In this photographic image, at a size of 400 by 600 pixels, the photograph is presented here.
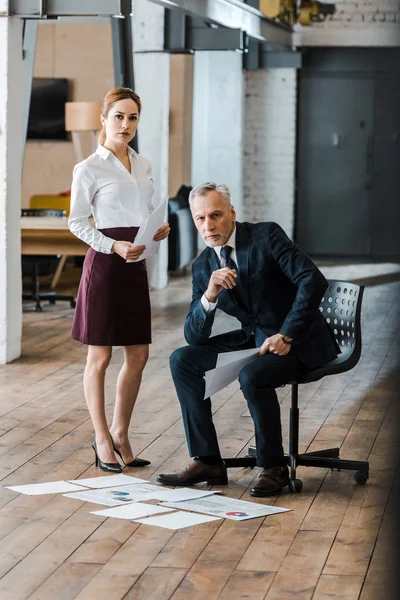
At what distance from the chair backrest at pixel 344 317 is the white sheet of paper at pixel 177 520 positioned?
77cm

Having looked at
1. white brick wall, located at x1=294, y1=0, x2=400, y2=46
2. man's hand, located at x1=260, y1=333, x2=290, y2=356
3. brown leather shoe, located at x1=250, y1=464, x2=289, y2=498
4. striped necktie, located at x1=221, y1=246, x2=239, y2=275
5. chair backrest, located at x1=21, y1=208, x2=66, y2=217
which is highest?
white brick wall, located at x1=294, y1=0, x2=400, y2=46

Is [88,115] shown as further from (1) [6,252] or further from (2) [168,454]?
(2) [168,454]

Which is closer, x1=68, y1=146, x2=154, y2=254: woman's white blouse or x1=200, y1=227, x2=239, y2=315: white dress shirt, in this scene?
x1=200, y1=227, x2=239, y2=315: white dress shirt

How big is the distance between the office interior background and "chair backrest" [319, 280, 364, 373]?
0.35 meters

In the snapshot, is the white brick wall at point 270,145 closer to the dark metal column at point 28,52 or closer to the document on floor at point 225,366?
the dark metal column at point 28,52

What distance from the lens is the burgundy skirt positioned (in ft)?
14.2

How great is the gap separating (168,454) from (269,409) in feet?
2.67

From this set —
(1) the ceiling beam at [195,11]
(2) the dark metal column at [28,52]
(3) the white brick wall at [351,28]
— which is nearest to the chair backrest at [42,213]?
(2) the dark metal column at [28,52]

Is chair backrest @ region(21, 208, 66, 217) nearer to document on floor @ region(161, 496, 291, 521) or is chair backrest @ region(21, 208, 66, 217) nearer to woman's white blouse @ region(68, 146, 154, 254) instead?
woman's white blouse @ region(68, 146, 154, 254)

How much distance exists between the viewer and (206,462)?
13.8ft

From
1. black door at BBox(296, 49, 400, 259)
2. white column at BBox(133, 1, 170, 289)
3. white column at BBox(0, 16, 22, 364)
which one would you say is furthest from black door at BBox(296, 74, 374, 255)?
white column at BBox(0, 16, 22, 364)

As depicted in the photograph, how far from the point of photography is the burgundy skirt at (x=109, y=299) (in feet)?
14.2

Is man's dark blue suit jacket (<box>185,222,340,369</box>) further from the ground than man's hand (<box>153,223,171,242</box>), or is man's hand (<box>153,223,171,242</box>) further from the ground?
man's hand (<box>153,223,171,242</box>)

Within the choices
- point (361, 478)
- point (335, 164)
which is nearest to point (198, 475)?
point (361, 478)
